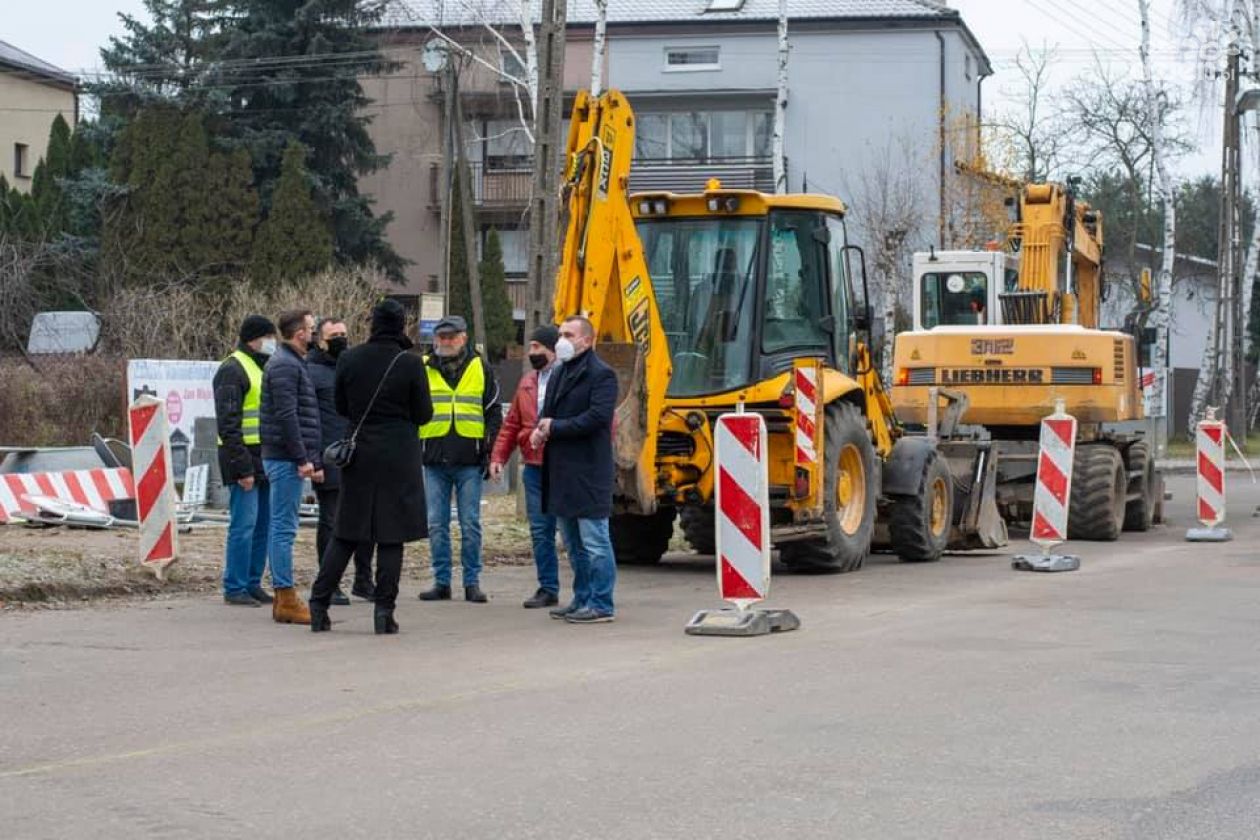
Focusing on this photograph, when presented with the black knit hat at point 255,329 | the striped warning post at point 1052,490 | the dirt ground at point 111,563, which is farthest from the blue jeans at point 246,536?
the striped warning post at point 1052,490

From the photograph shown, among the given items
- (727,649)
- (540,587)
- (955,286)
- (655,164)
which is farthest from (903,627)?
(655,164)

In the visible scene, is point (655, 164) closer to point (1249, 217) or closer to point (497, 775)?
point (1249, 217)

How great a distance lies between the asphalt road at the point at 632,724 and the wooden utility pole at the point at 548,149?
22.7 ft

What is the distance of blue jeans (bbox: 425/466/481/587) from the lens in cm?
1374

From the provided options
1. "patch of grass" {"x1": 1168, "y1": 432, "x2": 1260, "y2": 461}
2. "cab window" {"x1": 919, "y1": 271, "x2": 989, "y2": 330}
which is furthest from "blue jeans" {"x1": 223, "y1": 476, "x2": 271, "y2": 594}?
"patch of grass" {"x1": 1168, "y1": 432, "x2": 1260, "y2": 461}

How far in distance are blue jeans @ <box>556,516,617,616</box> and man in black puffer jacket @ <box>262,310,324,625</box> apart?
5.48 ft

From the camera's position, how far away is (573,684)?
9.58 m

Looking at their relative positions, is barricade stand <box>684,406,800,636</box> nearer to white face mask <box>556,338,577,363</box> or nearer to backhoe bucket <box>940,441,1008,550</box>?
white face mask <box>556,338,577,363</box>

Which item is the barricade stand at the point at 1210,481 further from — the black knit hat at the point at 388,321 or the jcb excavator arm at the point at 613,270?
the black knit hat at the point at 388,321

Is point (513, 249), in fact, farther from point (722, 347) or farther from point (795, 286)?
point (722, 347)

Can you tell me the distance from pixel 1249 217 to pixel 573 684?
6699cm

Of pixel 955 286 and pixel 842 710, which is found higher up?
pixel 955 286

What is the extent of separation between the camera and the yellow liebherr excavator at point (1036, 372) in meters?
21.8

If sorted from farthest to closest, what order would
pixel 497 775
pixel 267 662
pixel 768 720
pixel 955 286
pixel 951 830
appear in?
pixel 955 286
pixel 267 662
pixel 768 720
pixel 497 775
pixel 951 830
